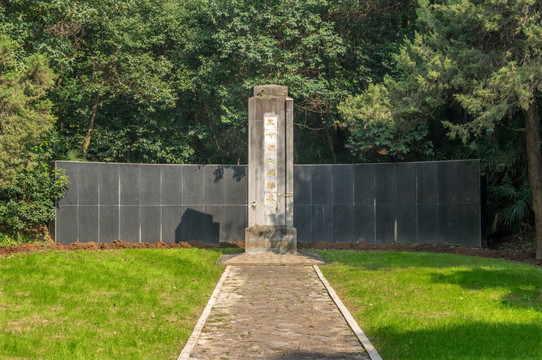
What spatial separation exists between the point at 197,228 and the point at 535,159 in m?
11.2

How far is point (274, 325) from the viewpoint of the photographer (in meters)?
9.78

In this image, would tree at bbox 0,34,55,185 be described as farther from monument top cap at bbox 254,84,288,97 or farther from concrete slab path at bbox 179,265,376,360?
concrete slab path at bbox 179,265,376,360

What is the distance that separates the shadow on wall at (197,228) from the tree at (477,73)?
6531 mm

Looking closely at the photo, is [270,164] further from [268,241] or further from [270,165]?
[268,241]

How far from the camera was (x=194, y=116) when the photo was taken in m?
29.4

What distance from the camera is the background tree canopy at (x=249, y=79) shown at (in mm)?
18938

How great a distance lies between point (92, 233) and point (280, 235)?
6415 millimetres

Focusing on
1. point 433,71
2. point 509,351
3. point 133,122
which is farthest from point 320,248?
point 509,351

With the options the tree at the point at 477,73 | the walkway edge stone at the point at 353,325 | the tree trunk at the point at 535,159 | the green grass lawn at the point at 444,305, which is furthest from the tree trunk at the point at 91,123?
the tree trunk at the point at 535,159

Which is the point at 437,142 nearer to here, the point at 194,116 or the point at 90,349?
the point at 194,116

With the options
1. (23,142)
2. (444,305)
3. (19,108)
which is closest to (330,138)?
(23,142)

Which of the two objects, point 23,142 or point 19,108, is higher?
point 19,108

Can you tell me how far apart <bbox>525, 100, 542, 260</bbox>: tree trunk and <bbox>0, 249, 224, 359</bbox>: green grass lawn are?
9.01 meters

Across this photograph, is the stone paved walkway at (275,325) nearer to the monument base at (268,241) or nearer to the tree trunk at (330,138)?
the monument base at (268,241)
